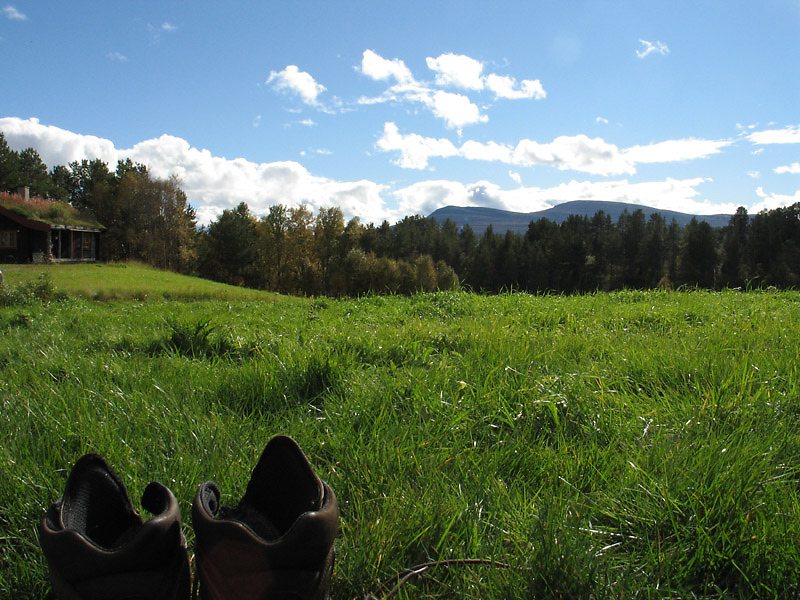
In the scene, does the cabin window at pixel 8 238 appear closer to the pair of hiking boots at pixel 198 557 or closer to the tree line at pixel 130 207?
the tree line at pixel 130 207

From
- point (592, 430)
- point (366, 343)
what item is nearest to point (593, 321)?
point (366, 343)

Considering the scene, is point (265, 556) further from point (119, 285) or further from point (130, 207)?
point (130, 207)

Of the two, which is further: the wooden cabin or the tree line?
the tree line

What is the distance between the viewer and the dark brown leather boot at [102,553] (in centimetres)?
136

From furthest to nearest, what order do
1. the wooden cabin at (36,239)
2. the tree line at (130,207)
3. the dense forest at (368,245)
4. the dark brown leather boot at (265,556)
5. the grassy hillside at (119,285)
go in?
the dense forest at (368,245) → the tree line at (130,207) → the wooden cabin at (36,239) → the grassy hillside at (119,285) → the dark brown leather boot at (265,556)

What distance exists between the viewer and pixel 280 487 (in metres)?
1.71

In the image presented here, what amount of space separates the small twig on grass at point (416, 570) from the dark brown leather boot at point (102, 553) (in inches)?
25.6

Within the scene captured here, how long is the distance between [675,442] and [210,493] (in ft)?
7.20

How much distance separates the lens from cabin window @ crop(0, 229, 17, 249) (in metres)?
34.2

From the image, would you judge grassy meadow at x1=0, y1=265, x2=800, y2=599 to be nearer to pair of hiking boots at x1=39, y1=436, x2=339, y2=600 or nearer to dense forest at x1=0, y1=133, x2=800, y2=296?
pair of hiking boots at x1=39, y1=436, x2=339, y2=600

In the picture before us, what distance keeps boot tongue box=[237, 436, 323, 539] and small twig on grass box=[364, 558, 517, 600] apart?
397 millimetres

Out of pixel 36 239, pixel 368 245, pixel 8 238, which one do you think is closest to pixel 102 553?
pixel 8 238

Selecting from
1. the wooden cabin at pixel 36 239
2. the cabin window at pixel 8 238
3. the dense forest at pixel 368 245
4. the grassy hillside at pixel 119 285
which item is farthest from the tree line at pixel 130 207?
the grassy hillside at pixel 119 285

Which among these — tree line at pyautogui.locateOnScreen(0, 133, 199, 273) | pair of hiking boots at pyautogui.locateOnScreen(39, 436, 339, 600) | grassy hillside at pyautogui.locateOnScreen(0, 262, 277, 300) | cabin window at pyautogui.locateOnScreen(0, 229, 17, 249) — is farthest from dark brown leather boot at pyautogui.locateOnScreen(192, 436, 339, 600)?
tree line at pyautogui.locateOnScreen(0, 133, 199, 273)
